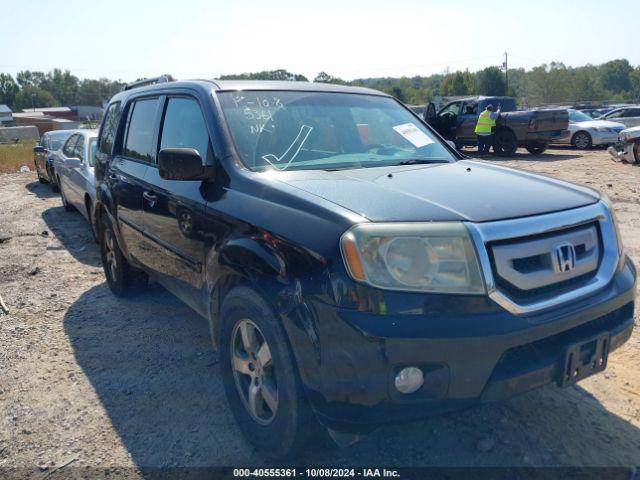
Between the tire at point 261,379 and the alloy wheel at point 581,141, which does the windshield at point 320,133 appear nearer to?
the tire at point 261,379

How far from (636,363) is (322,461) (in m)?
2.22

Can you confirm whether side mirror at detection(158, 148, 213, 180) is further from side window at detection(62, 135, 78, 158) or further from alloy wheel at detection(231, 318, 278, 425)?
side window at detection(62, 135, 78, 158)

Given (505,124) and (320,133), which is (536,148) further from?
(320,133)

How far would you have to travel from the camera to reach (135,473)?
2664 millimetres

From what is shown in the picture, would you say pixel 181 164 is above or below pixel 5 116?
above

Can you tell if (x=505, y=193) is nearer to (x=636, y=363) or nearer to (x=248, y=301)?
(x=248, y=301)

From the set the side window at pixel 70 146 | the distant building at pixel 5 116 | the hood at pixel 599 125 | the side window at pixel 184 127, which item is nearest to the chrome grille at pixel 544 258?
the side window at pixel 184 127

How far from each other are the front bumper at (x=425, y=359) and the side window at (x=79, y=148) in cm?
765

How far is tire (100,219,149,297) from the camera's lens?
4922 mm

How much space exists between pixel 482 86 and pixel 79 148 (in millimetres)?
87136

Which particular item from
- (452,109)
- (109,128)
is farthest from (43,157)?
(452,109)

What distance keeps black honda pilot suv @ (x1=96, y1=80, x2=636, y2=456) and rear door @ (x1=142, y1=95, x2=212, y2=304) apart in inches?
0.7

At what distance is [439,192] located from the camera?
2.54 meters

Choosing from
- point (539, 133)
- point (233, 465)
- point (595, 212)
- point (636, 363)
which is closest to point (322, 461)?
point (233, 465)
